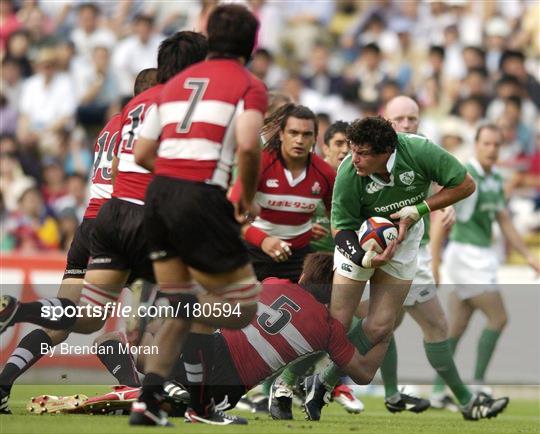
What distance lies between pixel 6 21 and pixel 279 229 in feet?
38.6

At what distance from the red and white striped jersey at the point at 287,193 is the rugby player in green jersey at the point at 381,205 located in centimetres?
97

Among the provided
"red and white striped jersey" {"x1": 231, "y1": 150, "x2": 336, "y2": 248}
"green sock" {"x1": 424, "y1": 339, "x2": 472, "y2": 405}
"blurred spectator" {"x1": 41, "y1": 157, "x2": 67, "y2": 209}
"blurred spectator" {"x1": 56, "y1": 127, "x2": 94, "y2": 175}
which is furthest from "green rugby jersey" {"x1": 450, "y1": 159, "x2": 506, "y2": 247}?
"blurred spectator" {"x1": 56, "y1": 127, "x2": 94, "y2": 175}

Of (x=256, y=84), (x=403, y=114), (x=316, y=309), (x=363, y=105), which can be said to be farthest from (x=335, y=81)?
(x=256, y=84)

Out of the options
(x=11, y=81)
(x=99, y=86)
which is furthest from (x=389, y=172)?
(x=11, y=81)

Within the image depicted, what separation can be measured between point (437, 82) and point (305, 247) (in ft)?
29.2

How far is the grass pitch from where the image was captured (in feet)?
24.5

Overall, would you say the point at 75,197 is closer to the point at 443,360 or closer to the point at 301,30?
the point at 301,30

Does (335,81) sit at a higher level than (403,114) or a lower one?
lower

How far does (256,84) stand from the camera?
24.0ft

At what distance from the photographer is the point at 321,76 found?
19.7m

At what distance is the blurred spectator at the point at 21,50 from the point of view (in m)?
19.8

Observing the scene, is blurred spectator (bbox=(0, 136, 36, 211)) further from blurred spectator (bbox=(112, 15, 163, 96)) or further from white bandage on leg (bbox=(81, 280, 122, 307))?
white bandage on leg (bbox=(81, 280, 122, 307))

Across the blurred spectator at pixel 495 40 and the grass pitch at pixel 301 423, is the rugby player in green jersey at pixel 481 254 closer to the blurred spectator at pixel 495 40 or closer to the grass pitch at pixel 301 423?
the grass pitch at pixel 301 423

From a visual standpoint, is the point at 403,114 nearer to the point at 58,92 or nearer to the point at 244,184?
the point at 244,184
